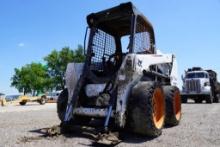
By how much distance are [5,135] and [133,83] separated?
3002mm

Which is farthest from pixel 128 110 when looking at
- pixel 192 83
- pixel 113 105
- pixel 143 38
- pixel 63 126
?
pixel 192 83

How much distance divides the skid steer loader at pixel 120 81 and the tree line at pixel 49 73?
208 feet

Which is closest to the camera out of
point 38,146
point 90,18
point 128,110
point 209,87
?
point 38,146

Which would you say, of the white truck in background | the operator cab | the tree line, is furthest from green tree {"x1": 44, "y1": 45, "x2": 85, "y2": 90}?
the operator cab

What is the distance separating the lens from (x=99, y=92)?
7.23 m

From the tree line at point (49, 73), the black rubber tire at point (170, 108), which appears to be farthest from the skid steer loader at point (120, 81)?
the tree line at point (49, 73)

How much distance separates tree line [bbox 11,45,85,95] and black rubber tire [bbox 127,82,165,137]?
215 feet

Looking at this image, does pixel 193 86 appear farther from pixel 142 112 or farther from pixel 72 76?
pixel 142 112

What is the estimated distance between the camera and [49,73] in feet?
246

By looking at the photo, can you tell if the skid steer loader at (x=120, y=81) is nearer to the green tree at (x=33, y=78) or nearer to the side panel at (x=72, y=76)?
the side panel at (x=72, y=76)

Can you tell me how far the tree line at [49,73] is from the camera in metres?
72.9

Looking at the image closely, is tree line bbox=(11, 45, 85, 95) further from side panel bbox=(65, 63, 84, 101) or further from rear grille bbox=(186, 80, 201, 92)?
side panel bbox=(65, 63, 84, 101)

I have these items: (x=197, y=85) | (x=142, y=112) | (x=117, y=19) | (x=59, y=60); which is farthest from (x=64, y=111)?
(x=59, y=60)

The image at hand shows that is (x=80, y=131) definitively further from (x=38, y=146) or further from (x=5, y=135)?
(x=5, y=135)
